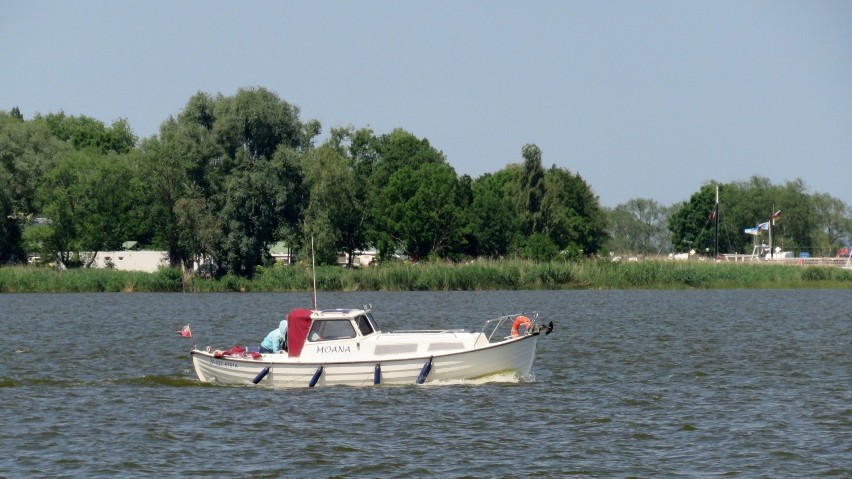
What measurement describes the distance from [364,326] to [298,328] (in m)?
1.84

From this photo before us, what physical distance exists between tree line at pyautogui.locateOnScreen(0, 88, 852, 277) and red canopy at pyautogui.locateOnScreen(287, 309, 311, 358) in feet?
213

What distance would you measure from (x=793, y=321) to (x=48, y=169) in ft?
260

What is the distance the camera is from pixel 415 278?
94875 millimetres

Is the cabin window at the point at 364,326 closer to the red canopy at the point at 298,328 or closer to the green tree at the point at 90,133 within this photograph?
the red canopy at the point at 298,328

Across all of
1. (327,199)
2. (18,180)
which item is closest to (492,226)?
(327,199)

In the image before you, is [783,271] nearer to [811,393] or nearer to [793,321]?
[793,321]

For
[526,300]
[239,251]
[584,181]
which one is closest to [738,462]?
[526,300]

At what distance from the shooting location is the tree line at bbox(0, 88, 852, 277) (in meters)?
99.8

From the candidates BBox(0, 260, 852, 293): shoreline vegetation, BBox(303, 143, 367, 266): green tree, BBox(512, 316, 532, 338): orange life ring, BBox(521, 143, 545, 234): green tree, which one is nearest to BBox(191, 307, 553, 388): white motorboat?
BBox(512, 316, 532, 338): orange life ring

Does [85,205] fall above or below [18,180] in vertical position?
below

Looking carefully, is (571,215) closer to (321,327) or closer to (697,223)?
(697,223)

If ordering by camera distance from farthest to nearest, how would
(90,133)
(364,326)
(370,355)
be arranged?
(90,133), (364,326), (370,355)

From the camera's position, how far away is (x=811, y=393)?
32938 mm

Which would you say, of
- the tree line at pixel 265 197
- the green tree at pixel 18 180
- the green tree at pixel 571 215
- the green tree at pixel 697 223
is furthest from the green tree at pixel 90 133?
the green tree at pixel 697 223
